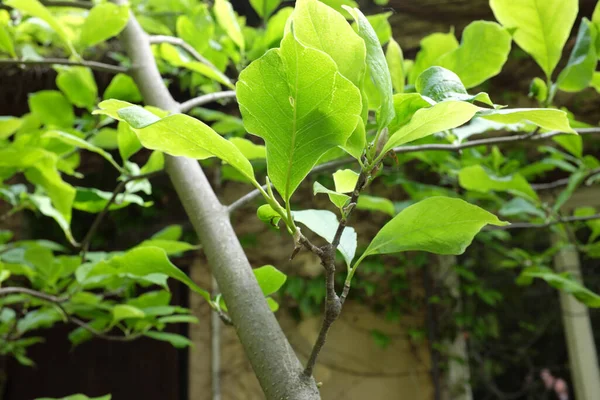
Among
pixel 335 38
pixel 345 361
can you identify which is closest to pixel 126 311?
pixel 335 38

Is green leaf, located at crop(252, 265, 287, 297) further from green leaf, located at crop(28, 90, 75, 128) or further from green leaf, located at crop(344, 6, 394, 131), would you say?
green leaf, located at crop(28, 90, 75, 128)

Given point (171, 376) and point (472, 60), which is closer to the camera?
point (472, 60)

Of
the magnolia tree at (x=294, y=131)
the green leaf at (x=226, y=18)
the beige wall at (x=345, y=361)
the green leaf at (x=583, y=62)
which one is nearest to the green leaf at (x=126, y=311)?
the magnolia tree at (x=294, y=131)

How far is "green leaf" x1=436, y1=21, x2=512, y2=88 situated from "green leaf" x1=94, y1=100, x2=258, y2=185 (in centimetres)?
27

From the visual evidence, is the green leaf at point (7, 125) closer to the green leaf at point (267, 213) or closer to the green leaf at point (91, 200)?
the green leaf at point (91, 200)

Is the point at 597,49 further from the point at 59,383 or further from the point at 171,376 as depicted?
the point at 59,383

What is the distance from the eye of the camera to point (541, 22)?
511 millimetres

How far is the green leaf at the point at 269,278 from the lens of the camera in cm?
47

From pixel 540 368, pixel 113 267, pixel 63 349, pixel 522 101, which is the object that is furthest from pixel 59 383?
pixel 522 101

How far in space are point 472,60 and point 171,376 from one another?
2088mm

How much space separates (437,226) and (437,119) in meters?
0.09

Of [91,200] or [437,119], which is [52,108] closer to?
[91,200]

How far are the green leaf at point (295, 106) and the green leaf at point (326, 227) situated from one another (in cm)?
8

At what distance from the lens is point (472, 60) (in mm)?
490
